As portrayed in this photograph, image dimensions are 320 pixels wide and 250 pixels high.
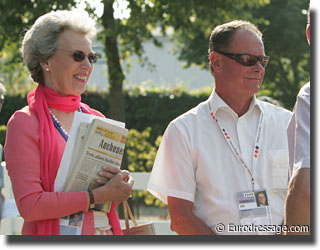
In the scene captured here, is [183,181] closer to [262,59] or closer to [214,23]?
[262,59]

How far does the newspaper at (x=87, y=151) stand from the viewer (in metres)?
2.45

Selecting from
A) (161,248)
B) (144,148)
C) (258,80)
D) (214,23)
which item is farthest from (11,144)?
(144,148)

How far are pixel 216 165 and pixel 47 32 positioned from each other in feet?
3.80

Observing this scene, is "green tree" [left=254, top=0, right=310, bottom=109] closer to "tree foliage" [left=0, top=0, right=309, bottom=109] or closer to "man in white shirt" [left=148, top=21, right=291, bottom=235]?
"tree foliage" [left=0, top=0, right=309, bottom=109]

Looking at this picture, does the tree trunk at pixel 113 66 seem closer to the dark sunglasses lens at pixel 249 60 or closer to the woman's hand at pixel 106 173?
the dark sunglasses lens at pixel 249 60

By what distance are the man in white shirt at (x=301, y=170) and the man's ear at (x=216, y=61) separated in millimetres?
1340

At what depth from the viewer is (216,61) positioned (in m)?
3.19

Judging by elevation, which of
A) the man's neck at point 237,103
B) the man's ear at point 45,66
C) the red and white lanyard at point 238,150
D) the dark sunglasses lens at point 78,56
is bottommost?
the red and white lanyard at point 238,150

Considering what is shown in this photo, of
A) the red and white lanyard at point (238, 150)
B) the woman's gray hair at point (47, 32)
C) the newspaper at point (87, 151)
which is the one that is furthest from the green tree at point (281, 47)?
the newspaper at point (87, 151)

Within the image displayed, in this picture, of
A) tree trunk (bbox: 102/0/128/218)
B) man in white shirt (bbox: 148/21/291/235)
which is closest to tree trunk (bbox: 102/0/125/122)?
tree trunk (bbox: 102/0/128/218)

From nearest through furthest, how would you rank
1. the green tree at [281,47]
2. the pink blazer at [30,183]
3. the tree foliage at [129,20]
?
the pink blazer at [30,183]
the tree foliage at [129,20]
the green tree at [281,47]

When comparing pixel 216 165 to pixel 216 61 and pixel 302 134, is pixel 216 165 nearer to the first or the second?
pixel 216 61

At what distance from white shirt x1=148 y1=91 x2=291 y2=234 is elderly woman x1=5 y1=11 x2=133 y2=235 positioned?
0.37 meters

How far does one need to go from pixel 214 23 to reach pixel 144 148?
2.90 metres
